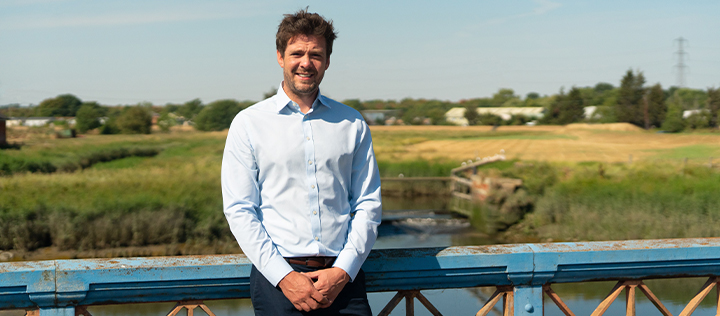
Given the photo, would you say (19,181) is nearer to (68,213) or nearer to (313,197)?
(68,213)

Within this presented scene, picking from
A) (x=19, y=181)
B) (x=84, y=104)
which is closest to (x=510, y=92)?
(x=84, y=104)

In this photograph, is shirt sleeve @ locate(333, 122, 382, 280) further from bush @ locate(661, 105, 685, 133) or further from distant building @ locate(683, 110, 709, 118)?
distant building @ locate(683, 110, 709, 118)

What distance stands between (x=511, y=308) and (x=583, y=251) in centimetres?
33

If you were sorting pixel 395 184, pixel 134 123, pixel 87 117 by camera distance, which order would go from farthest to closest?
pixel 134 123, pixel 87 117, pixel 395 184

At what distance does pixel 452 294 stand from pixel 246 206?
13063mm

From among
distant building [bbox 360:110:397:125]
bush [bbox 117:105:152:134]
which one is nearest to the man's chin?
bush [bbox 117:105:152:134]

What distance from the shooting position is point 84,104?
171 ft

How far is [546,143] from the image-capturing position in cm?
5228

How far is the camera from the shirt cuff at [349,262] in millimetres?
1843

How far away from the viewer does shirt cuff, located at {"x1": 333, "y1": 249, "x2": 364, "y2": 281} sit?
1.84m

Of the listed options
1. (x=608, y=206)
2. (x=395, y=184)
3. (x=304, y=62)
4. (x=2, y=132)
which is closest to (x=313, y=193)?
(x=304, y=62)

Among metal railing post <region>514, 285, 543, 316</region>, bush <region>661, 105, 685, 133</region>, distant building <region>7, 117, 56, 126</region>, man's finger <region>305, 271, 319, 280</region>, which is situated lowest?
bush <region>661, 105, 685, 133</region>

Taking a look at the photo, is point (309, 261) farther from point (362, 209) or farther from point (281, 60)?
point (281, 60)

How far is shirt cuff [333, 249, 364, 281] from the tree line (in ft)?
160
